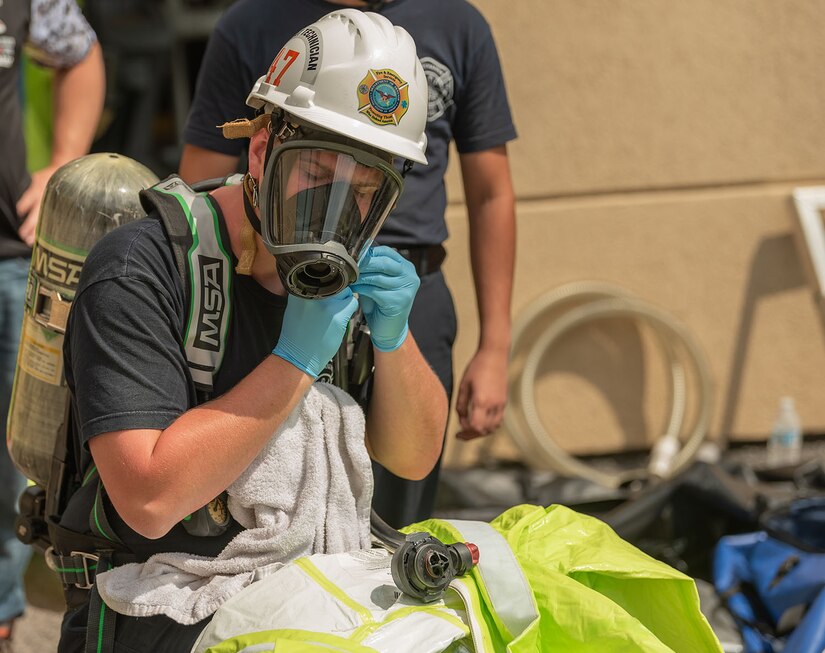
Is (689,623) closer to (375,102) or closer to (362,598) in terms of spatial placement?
(362,598)

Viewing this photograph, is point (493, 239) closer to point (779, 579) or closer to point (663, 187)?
point (779, 579)

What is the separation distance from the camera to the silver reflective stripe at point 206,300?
191 centimetres

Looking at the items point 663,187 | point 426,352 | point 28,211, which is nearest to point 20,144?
point 28,211

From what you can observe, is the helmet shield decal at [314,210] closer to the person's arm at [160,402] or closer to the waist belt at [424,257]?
the person's arm at [160,402]

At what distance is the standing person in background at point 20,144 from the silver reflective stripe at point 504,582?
1.78m

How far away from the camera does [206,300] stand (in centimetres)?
192

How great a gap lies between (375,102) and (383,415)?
0.60 metres

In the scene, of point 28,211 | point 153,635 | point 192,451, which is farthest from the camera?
point 28,211

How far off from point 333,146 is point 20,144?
1.74 metres

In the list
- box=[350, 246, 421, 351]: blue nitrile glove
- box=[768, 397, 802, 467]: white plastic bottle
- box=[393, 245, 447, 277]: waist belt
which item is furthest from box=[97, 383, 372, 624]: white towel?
box=[768, 397, 802, 467]: white plastic bottle

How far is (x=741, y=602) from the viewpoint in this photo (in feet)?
11.2

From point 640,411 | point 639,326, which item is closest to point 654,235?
point 639,326

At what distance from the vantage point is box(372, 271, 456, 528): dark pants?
2910 millimetres

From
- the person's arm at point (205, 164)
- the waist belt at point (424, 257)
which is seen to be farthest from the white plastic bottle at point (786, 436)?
the person's arm at point (205, 164)
